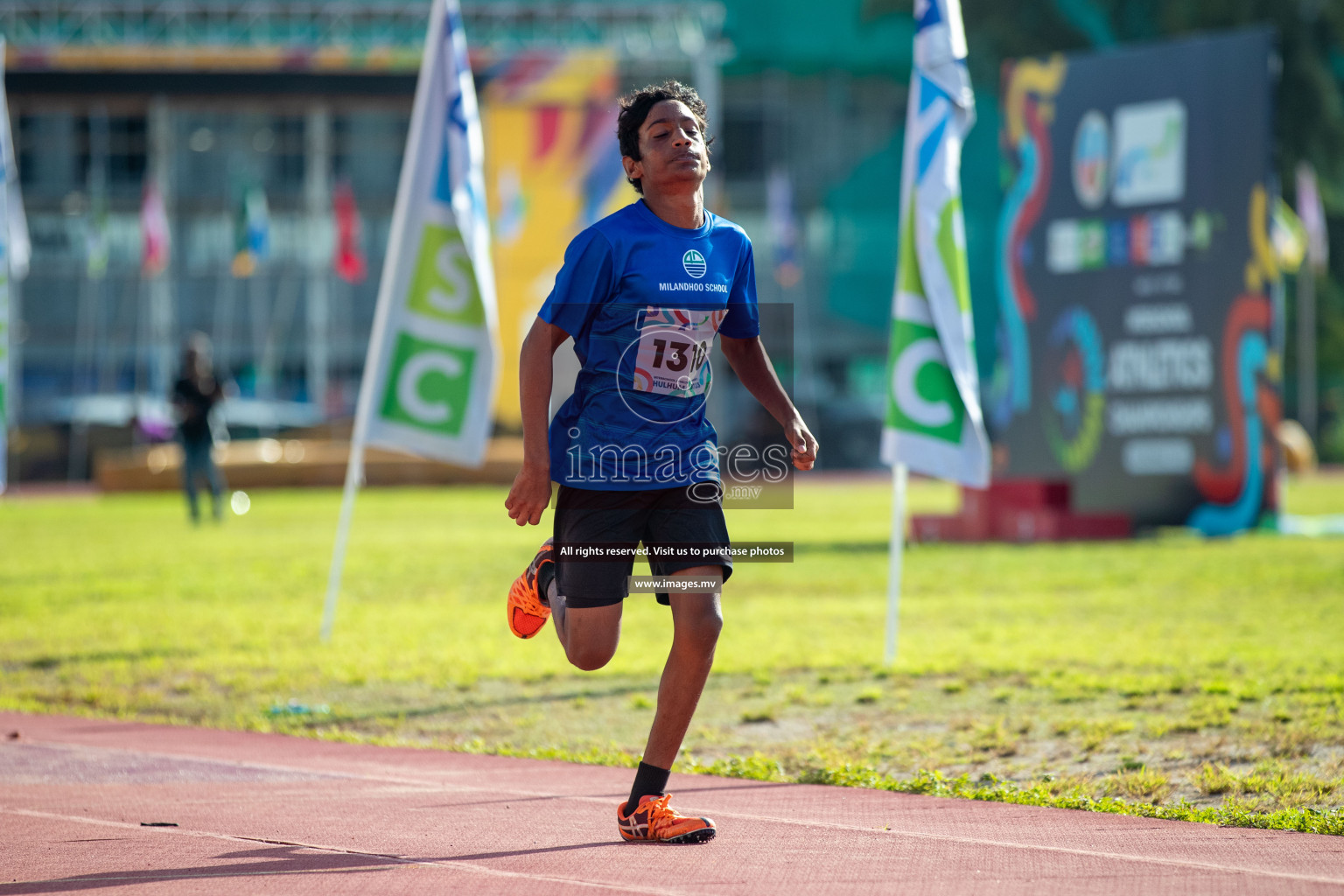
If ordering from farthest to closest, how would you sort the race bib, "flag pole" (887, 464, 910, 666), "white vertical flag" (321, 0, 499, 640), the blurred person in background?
the blurred person in background < "white vertical flag" (321, 0, 499, 640) < "flag pole" (887, 464, 910, 666) < the race bib

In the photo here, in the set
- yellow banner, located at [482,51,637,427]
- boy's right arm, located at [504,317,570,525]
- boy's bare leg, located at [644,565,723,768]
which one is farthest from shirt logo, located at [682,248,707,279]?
yellow banner, located at [482,51,637,427]

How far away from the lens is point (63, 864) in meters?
4.45

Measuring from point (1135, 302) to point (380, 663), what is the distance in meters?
12.4

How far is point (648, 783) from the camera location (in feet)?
15.6

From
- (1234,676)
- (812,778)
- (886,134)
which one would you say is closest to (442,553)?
(1234,676)

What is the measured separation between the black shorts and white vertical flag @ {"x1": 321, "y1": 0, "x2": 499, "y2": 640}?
5431 millimetres

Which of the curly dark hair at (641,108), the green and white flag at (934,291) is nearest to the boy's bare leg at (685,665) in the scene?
the curly dark hair at (641,108)

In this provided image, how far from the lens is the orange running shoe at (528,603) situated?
16.5 feet

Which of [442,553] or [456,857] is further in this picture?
[442,553]

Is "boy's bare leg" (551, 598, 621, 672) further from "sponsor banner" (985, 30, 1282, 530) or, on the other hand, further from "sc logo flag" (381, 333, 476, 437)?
"sponsor banner" (985, 30, 1282, 530)

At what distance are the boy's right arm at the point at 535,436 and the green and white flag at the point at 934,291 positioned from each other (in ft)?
14.7

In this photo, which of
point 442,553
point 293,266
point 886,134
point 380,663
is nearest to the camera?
point 380,663

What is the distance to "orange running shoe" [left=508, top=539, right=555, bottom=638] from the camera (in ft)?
16.5

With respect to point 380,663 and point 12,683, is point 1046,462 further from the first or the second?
point 12,683
